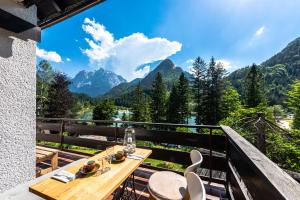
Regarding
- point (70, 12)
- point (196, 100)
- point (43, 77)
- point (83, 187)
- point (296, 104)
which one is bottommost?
point (83, 187)

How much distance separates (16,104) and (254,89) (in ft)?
83.4

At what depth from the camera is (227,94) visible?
2234cm

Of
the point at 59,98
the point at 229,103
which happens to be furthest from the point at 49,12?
the point at 229,103

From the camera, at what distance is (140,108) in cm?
2753

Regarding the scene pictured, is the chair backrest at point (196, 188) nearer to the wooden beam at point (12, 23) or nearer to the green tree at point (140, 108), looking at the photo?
the wooden beam at point (12, 23)

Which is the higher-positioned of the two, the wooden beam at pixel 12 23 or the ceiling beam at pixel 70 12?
the ceiling beam at pixel 70 12

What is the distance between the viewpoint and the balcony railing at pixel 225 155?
2.33 ft

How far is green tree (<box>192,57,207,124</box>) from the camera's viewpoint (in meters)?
24.3

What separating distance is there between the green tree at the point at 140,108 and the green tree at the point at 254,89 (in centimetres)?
1477

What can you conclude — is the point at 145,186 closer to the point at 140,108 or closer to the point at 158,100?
the point at 158,100

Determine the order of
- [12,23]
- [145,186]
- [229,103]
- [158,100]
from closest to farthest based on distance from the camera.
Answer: [12,23]
[145,186]
[229,103]
[158,100]

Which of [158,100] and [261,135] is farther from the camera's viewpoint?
[158,100]

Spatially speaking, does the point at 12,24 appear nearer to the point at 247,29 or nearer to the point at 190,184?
the point at 190,184

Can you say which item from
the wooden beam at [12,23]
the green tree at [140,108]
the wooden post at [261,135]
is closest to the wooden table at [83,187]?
the wooden beam at [12,23]
